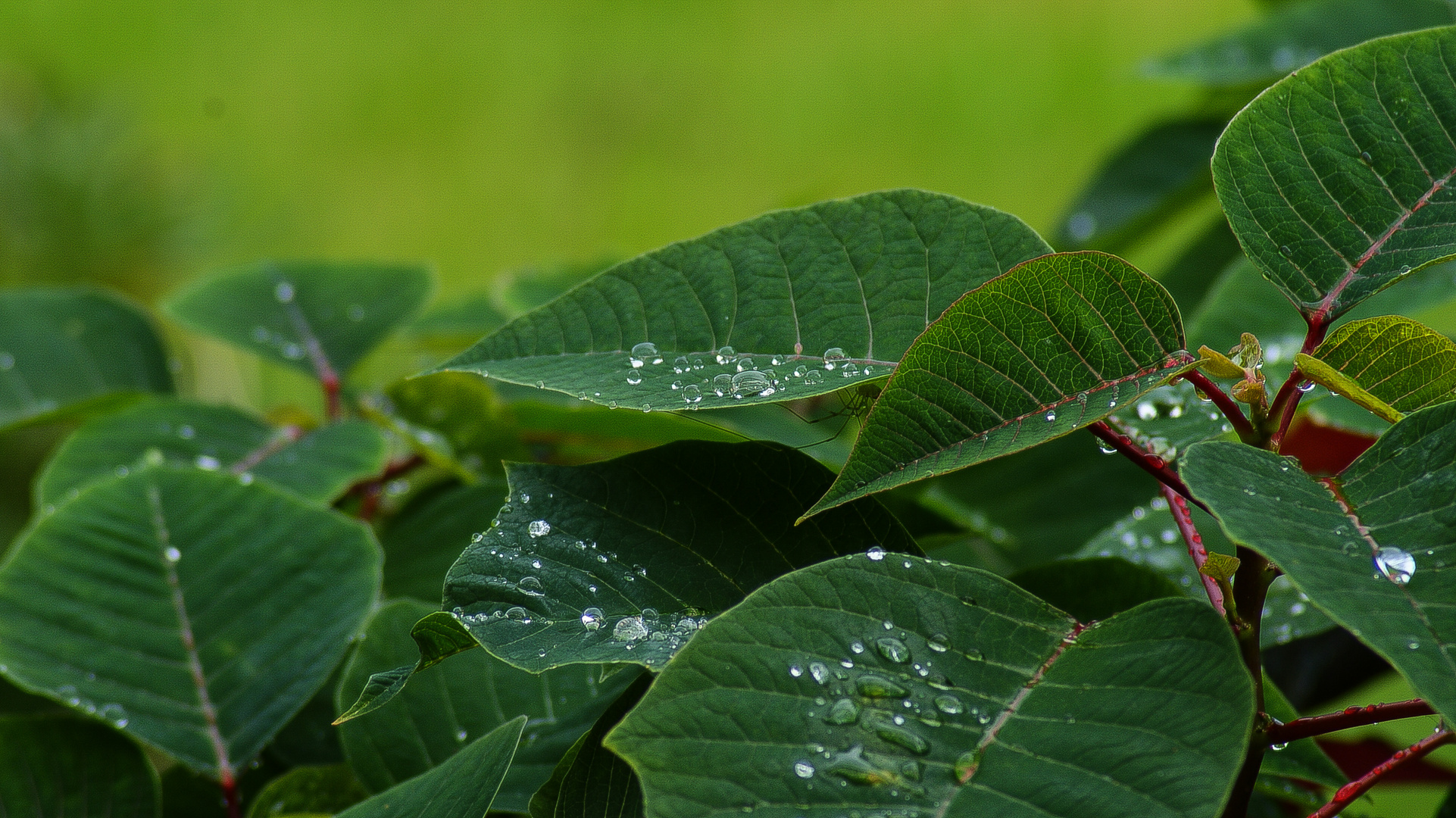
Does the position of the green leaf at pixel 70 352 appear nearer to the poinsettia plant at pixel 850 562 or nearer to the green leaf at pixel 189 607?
the poinsettia plant at pixel 850 562

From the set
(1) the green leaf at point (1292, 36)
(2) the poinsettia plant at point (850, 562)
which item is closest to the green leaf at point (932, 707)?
(2) the poinsettia plant at point (850, 562)

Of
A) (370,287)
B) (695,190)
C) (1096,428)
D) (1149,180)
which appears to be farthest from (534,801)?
(695,190)

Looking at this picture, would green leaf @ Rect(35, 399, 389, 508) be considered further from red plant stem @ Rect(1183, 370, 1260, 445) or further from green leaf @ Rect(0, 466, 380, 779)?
red plant stem @ Rect(1183, 370, 1260, 445)

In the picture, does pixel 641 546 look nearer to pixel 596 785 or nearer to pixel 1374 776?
pixel 596 785

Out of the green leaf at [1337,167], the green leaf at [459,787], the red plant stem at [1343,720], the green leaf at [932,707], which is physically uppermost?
the green leaf at [1337,167]

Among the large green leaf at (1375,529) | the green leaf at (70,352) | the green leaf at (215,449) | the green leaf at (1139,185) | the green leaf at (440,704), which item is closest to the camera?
the large green leaf at (1375,529)

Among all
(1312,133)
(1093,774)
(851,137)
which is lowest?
(851,137)

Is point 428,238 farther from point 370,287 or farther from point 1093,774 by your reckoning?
point 1093,774

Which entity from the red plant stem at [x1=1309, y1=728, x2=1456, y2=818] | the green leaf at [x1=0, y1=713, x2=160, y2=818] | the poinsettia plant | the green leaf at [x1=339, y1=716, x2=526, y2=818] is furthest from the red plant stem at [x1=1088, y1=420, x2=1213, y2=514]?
the green leaf at [x1=0, y1=713, x2=160, y2=818]

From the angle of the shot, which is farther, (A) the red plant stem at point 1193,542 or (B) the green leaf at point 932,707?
(A) the red plant stem at point 1193,542
